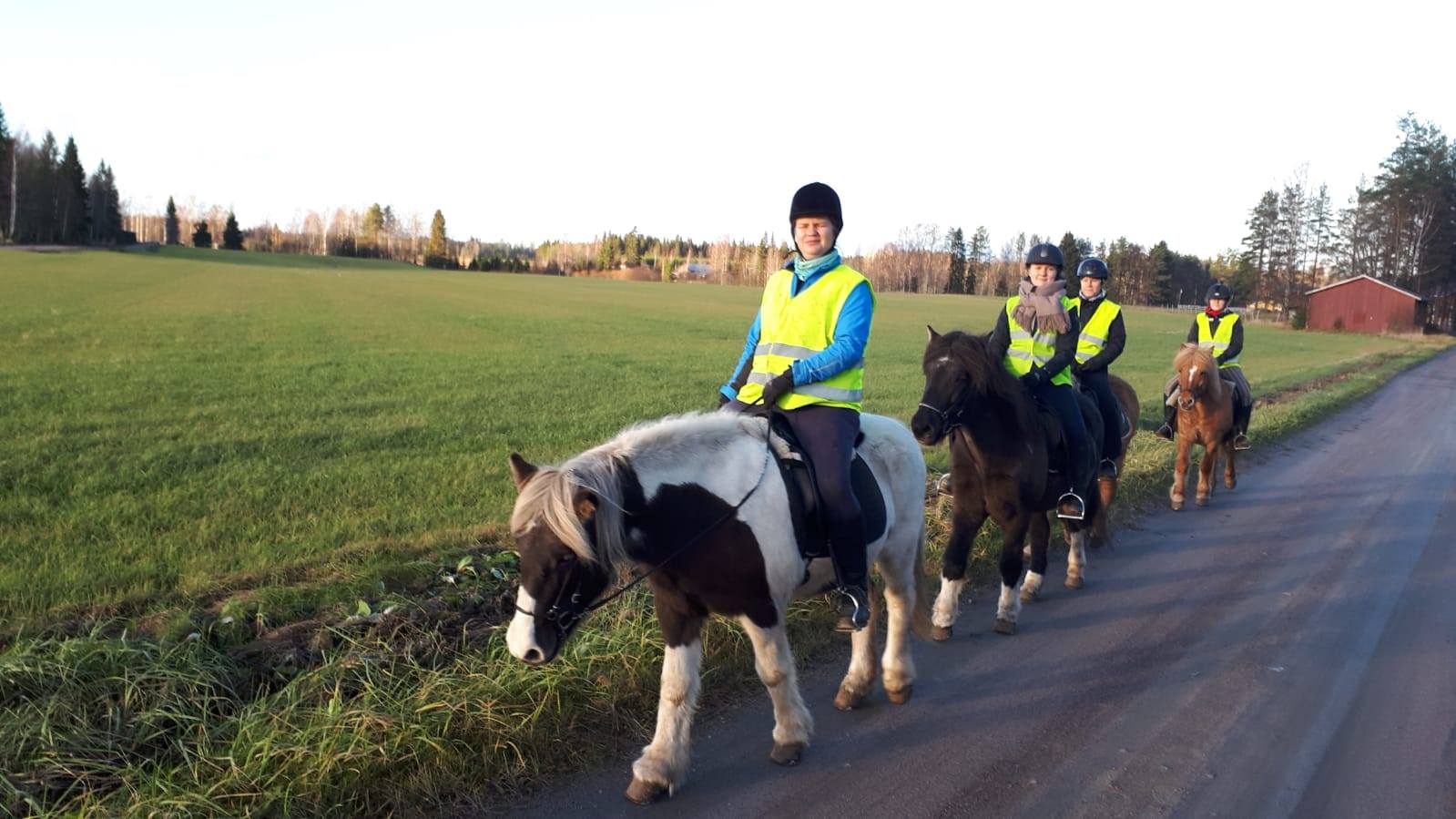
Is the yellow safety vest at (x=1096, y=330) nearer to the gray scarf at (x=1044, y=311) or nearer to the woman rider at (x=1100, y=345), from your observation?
the woman rider at (x=1100, y=345)

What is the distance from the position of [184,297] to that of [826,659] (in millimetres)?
44464

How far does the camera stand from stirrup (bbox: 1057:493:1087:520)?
683cm

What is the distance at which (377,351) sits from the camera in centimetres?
2448

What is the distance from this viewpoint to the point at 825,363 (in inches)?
164

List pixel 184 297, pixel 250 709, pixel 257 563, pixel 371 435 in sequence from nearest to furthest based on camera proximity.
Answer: pixel 250 709
pixel 257 563
pixel 371 435
pixel 184 297

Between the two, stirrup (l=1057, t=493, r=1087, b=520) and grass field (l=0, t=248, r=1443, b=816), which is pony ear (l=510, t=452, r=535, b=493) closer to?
grass field (l=0, t=248, r=1443, b=816)

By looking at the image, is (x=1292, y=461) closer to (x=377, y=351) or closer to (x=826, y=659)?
(x=826, y=659)

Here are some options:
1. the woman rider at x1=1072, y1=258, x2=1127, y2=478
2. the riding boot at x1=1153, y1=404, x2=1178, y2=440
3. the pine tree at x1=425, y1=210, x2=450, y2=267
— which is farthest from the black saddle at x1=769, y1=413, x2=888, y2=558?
the pine tree at x1=425, y1=210, x2=450, y2=267

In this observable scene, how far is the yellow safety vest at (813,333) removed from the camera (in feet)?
14.0

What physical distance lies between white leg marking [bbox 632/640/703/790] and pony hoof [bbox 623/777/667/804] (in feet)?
0.13

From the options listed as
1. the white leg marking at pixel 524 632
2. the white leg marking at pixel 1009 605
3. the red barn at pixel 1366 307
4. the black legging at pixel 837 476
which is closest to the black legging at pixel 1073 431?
the white leg marking at pixel 1009 605

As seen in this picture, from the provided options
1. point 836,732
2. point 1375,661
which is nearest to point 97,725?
point 836,732

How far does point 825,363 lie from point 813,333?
20 cm

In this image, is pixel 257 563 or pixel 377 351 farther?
pixel 377 351
